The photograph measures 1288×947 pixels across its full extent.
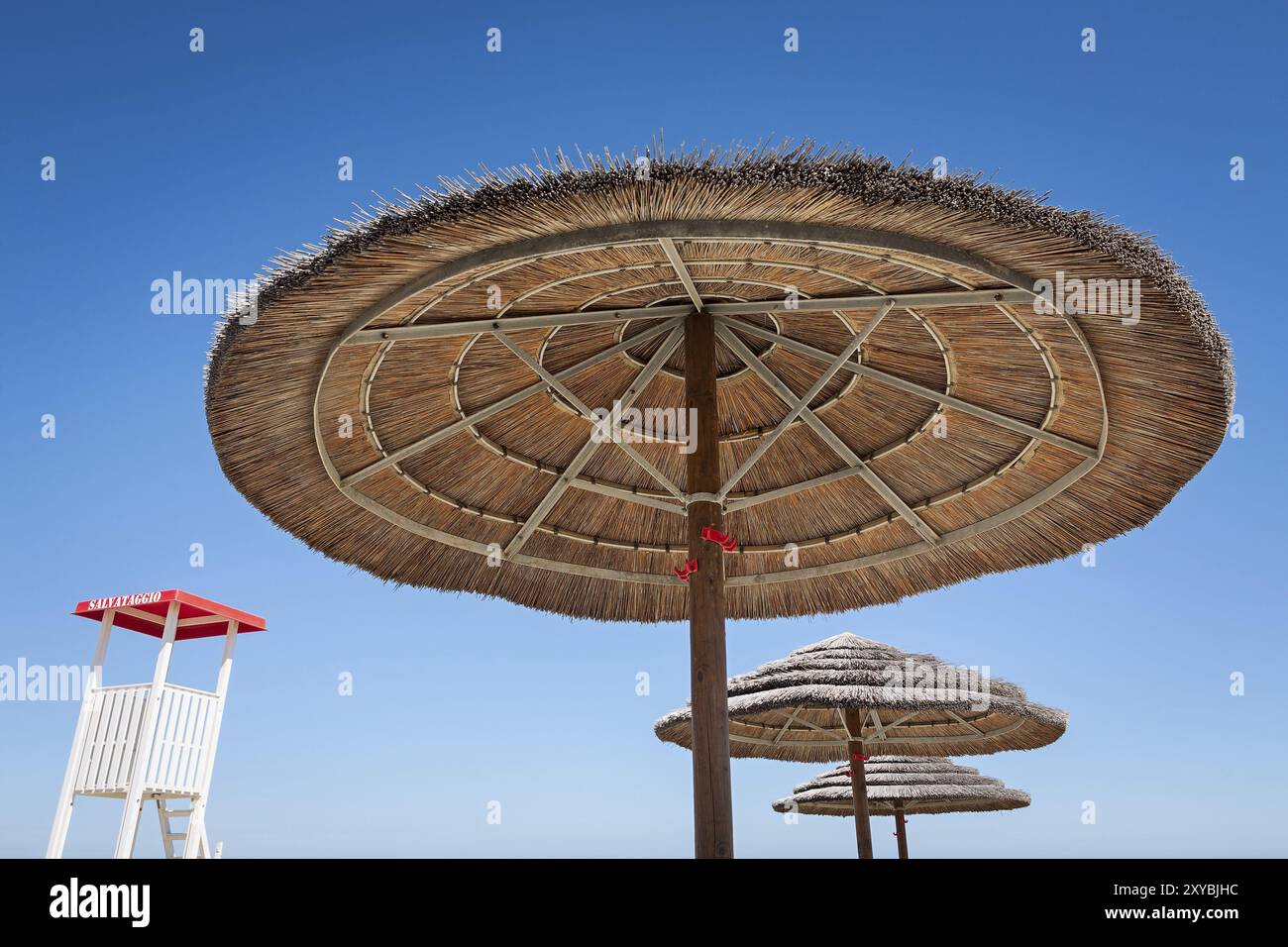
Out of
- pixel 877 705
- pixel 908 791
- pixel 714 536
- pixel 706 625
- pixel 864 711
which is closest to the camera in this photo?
pixel 706 625

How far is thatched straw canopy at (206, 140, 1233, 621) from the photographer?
465 cm

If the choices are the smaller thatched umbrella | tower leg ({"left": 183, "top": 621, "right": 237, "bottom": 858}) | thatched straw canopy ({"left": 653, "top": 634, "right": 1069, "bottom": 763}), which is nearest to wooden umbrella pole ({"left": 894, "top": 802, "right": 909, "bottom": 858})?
the smaller thatched umbrella

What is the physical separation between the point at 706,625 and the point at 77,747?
5.01m

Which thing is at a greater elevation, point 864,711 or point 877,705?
point 877,705

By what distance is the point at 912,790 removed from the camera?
1436 cm

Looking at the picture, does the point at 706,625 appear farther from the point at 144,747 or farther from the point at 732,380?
the point at 144,747

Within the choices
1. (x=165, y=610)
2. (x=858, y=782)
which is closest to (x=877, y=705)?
(x=858, y=782)

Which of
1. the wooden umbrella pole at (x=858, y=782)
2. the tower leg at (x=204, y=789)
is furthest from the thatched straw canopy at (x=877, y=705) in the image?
the tower leg at (x=204, y=789)

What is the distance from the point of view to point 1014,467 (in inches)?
284

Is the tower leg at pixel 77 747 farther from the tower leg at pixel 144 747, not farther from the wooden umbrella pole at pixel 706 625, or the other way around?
the wooden umbrella pole at pixel 706 625
